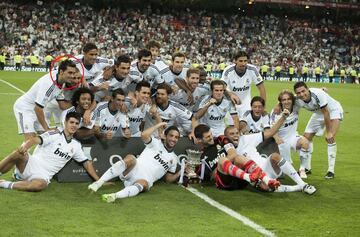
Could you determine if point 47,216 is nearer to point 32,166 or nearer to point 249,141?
point 32,166

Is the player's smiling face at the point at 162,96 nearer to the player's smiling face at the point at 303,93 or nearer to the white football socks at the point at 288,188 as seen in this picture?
the player's smiling face at the point at 303,93

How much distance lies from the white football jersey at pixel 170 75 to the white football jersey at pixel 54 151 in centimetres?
229

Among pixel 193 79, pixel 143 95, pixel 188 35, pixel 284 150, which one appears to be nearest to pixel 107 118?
pixel 143 95

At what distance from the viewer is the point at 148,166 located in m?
7.66

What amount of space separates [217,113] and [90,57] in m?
2.26

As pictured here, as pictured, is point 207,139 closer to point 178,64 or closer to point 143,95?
point 143,95

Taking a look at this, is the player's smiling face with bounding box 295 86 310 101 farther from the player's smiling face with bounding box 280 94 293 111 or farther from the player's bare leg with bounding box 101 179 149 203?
the player's bare leg with bounding box 101 179 149 203

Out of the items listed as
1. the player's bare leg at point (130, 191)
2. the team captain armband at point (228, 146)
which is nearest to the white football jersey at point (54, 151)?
the player's bare leg at point (130, 191)

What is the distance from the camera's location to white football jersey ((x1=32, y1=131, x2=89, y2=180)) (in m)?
7.47

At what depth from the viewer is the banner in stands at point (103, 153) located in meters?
7.93

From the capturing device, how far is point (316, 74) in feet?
134

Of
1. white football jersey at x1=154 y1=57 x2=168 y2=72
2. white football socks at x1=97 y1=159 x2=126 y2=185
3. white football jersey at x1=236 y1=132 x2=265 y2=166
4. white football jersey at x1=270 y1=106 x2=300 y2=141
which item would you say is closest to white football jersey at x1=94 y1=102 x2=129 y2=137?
white football socks at x1=97 y1=159 x2=126 y2=185

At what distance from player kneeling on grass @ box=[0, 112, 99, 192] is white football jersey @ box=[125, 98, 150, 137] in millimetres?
1248

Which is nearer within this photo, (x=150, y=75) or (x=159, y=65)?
(x=150, y=75)
